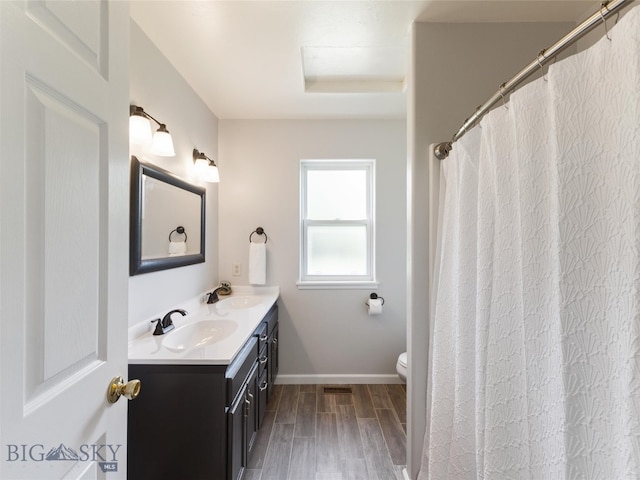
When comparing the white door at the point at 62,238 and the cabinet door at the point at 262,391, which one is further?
the cabinet door at the point at 262,391

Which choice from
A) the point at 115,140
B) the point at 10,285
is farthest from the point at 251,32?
the point at 10,285

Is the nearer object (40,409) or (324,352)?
(40,409)

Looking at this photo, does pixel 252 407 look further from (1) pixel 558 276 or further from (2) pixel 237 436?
(1) pixel 558 276

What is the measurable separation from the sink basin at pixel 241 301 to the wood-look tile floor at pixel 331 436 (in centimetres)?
85

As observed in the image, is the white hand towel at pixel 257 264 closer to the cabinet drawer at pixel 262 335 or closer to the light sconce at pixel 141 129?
the cabinet drawer at pixel 262 335

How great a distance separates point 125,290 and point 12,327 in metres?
0.35

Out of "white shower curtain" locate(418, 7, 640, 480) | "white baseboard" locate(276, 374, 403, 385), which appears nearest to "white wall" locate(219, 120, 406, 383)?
"white baseboard" locate(276, 374, 403, 385)

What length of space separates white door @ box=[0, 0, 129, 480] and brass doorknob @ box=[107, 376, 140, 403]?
19mm

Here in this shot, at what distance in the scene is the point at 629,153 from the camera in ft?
1.68

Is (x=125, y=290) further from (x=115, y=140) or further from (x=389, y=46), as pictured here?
(x=389, y=46)

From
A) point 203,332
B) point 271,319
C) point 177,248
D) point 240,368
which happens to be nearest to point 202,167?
point 177,248

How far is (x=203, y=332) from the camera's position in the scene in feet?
5.71

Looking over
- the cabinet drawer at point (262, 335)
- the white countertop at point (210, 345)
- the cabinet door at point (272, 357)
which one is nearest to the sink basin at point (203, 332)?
the white countertop at point (210, 345)

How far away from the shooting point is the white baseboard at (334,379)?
2.59 meters
